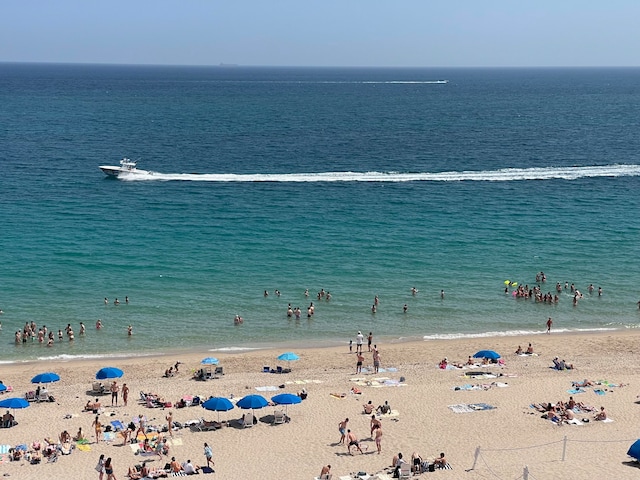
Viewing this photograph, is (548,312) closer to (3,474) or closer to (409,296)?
(409,296)

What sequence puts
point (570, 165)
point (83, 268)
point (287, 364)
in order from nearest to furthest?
1. point (287, 364)
2. point (83, 268)
3. point (570, 165)

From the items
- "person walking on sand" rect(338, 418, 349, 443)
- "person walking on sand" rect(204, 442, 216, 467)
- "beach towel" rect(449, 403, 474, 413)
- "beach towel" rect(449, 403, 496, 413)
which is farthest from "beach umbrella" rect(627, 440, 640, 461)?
"person walking on sand" rect(204, 442, 216, 467)

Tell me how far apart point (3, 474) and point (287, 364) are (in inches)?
692

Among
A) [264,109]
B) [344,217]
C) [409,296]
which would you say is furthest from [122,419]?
[264,109]

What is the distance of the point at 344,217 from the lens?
74.3 metres

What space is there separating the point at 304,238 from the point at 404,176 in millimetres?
30232

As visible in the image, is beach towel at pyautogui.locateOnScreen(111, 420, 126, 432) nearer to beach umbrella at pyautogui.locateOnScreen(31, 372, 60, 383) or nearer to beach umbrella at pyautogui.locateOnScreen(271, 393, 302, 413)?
beach umbrella at pyautogui.locateOnScreen(31, 372, 60, 383)

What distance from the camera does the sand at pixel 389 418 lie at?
97.7ft

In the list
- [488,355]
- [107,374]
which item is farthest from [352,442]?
[107,374]

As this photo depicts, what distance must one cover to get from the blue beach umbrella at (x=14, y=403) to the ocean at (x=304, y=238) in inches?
427

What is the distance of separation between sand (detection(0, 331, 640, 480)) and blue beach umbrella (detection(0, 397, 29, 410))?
2.56ft

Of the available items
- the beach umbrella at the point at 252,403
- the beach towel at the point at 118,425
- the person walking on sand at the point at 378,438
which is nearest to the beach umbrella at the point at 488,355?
the person walking on sand at the point at 378,438

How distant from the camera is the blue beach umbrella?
34.4 metres

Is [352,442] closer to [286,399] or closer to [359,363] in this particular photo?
[286,399]
